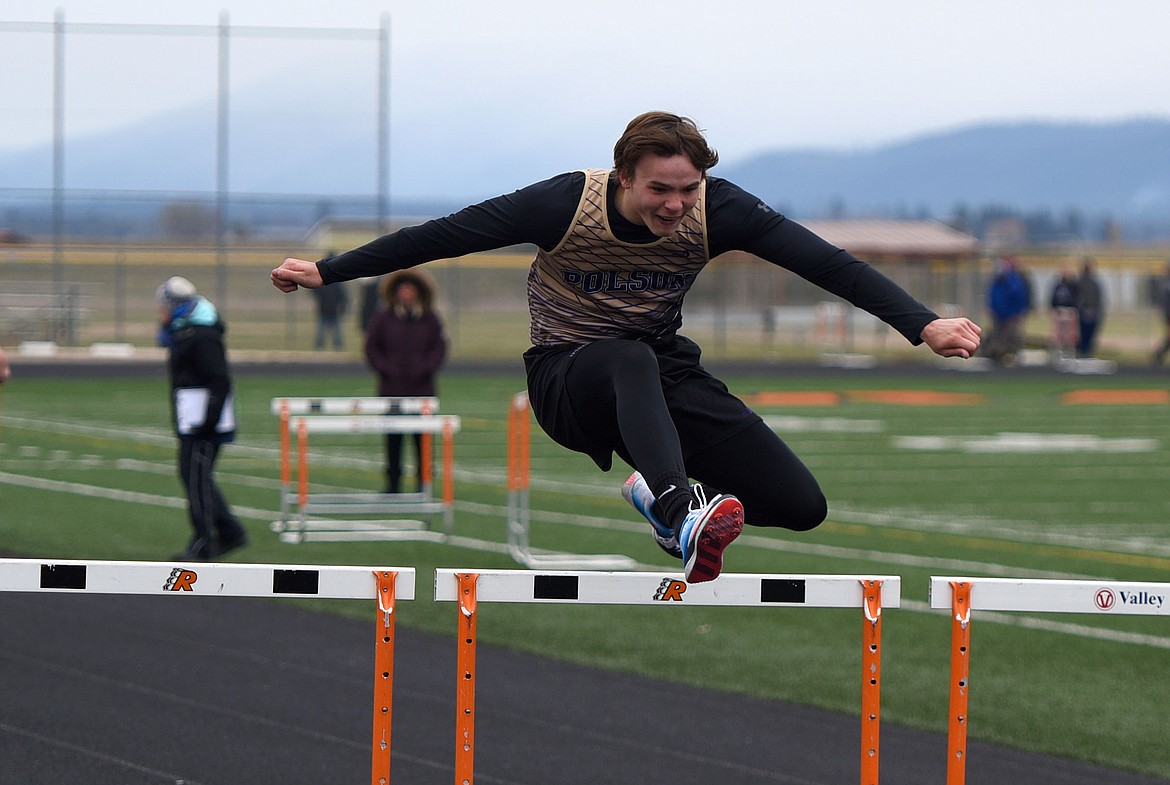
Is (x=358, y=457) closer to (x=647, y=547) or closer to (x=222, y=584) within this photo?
(x=647, y=547)

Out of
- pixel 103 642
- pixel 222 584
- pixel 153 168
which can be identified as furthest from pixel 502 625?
pixel 153 168

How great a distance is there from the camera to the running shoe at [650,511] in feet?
17.0

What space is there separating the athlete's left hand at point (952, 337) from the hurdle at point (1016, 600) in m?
0.69

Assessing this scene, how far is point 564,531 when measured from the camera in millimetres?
13047

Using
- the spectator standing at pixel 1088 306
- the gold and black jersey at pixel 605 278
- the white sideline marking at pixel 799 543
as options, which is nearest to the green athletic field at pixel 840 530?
the white sideline marking at pixel 799 543

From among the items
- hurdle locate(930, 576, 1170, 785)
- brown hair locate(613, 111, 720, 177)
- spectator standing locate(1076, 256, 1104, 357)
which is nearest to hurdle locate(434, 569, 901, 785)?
hurdle locate(930, 576, 1170, 785)

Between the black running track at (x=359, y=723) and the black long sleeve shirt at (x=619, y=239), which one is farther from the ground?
the black long sleeve shirt at (x=619, y=239)

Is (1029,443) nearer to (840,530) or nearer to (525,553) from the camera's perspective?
(840,530)

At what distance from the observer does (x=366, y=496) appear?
12875 mm

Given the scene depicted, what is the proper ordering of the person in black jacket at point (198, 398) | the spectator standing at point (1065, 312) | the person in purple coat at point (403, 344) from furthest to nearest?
the spectator standing at point (1065, 312) < the person in purple coat at point (403, 344) < the person in black jacket at point (198, 398)

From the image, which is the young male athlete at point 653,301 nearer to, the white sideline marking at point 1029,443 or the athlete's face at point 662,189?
the athlete's face at point 662,189

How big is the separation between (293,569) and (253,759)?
2.35m

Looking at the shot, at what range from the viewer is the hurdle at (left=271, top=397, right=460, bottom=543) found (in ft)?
39.2

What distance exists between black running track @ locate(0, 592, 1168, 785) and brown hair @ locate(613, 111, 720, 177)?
2.86 metres
